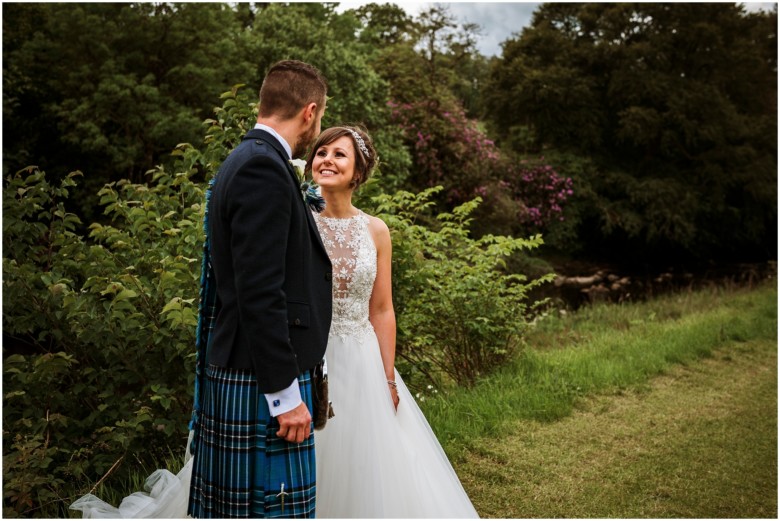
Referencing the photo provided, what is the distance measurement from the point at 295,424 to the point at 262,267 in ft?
1.80

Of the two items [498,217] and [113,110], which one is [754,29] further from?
[113,110]

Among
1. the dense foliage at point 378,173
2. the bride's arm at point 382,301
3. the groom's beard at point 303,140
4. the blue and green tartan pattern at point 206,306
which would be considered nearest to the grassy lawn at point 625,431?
the dense foliage at point 378,173

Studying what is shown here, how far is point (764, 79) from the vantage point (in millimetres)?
24984

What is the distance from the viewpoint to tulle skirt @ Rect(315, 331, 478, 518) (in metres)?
2.75

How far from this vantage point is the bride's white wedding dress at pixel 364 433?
2.76m

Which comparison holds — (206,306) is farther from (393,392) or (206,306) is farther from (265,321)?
(393,392)

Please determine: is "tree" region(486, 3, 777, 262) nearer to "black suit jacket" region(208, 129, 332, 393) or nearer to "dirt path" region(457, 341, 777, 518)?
"dirt path" region(457, 341, 777, 518)

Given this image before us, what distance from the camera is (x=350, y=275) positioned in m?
2.97

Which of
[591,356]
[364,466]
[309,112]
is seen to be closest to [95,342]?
[364,466]

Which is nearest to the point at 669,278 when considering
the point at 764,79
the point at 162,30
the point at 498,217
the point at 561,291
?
the point at 561,291

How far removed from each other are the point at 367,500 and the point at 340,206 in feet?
4.43

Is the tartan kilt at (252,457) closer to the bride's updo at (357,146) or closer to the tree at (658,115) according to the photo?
the bride's updo at (357,146)

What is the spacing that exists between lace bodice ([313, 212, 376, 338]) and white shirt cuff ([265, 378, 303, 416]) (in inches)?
32.7

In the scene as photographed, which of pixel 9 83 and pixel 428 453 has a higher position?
pixel 9 83
